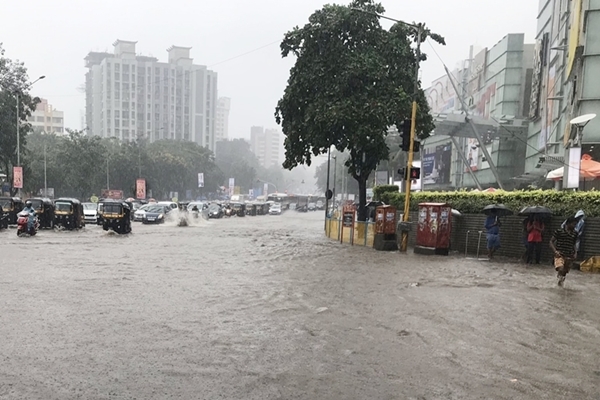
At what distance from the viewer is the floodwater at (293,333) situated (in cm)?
501

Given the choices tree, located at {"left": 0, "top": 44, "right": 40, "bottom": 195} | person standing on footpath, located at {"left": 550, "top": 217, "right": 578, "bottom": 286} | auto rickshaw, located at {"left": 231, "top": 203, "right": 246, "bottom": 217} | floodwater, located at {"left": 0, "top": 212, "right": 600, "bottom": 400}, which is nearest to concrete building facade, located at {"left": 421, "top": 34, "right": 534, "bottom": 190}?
person standing on footpath, located at {"left": 550, "top": 217, "right": 578, "bottom": 286}

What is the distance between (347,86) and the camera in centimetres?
2566

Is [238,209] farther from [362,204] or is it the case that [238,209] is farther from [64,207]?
[362,204]

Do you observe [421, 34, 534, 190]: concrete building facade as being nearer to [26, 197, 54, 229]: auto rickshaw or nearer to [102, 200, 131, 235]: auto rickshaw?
[102, 200, 131, 235]: auto rickshaw

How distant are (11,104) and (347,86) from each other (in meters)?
27.1

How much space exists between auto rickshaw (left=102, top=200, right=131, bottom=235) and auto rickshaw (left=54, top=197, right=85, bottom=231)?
8.00 ft

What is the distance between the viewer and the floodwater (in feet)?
16.4

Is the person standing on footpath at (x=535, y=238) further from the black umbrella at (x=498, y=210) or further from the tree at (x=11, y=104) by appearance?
the tree at (x=11, y=104)

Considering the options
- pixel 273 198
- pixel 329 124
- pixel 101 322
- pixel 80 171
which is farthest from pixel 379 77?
pixel 273 198

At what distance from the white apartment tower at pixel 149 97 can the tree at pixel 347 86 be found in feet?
366

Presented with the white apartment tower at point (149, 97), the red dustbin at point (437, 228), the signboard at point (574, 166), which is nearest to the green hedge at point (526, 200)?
the red dustbin at point (437, 228)

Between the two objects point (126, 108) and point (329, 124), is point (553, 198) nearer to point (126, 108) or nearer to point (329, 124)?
point (329, 124)

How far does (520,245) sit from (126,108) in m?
136

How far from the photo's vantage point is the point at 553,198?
15883mm
